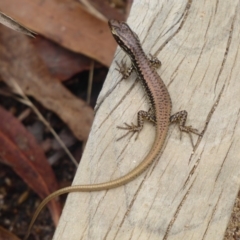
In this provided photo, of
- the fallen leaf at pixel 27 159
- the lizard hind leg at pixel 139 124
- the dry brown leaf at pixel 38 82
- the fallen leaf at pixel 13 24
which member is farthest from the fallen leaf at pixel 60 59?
the fallen leaf at pixel 13 24

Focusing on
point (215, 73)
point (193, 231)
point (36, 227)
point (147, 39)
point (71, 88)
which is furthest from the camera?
point (71, 88)

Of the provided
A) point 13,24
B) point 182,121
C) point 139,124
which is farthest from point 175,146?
point 13,24

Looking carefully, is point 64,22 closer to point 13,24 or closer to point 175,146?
point 13,24

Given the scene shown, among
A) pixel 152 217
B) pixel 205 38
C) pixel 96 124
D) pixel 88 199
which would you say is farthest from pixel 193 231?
pixel 205 38

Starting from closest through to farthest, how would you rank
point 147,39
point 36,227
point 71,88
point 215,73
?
point 215,73, point 147,39, point 36,227, point 71,88

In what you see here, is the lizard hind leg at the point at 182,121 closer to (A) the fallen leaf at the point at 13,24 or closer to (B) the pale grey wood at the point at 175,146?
(B) the pale grey wood at the point at 175,146

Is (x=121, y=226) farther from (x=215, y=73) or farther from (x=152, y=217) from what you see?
(x=215, y=73)

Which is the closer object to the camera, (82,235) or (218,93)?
(82,235)
